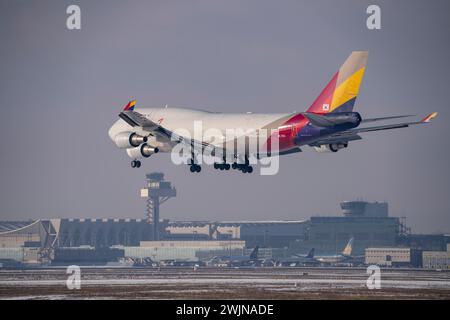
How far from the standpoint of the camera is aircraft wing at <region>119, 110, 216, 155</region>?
106375mm

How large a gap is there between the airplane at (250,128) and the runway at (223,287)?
1305 centimetres

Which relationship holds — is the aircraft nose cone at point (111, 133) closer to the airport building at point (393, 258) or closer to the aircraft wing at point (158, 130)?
the aircraft wing at point (158, 130)

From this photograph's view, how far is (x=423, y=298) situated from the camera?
88.1 m

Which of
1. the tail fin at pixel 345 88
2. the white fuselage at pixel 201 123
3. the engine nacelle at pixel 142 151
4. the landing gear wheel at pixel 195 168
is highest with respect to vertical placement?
the tail fin at pixel 345 88

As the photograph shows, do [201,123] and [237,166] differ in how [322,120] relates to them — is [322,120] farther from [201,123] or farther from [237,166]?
[201,123]

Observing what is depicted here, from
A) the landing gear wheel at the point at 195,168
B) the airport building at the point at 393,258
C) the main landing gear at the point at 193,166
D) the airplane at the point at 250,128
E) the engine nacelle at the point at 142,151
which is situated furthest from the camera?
the airport building at the point at 393,258

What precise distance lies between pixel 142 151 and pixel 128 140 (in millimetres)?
1975


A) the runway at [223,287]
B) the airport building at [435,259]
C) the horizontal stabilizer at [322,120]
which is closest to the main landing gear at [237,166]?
the runway at [223,287]

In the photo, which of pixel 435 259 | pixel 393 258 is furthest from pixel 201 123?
pixel 393 258

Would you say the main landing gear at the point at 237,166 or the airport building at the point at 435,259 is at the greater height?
the main landing gear at the point at 237,166

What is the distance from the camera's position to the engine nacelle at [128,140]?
358ft

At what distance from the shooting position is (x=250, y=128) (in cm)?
10394
